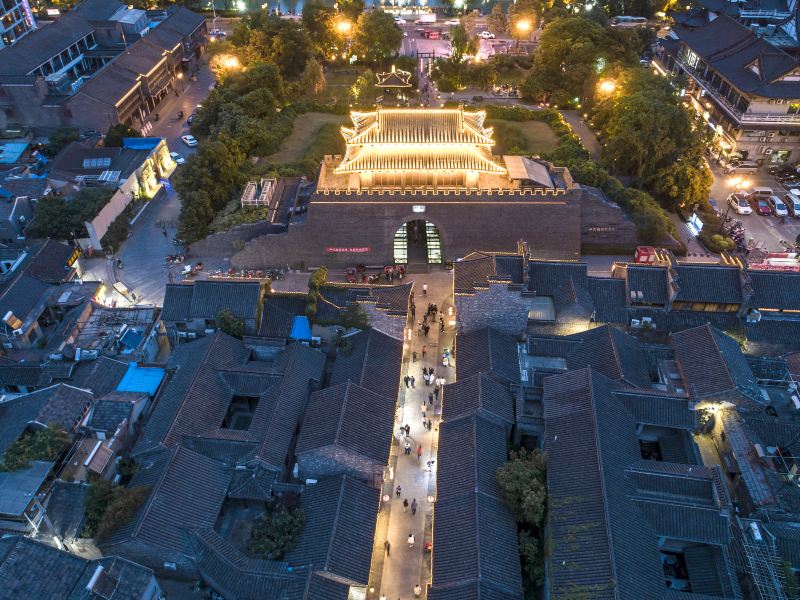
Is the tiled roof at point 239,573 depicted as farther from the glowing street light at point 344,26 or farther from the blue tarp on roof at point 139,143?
the glowing street light at point 344,26

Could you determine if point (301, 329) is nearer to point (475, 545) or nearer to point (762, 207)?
point (475, 545)

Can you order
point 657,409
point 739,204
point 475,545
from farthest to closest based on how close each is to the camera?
point 739,204, point 657,409, point 475,545

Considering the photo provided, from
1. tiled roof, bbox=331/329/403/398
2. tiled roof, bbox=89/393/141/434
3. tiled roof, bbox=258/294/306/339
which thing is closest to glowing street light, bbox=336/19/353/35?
tiled roof, bbox=258/294/306/339

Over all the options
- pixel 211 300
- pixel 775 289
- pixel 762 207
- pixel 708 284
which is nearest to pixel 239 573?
pixel 211 300

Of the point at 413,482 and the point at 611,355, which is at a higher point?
the point at 611,355

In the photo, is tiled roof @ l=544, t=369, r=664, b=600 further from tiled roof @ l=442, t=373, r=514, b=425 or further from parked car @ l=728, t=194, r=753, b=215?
parked car @ l=728, t=194, r=753, b=215

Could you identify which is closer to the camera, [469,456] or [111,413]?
[469,456]
